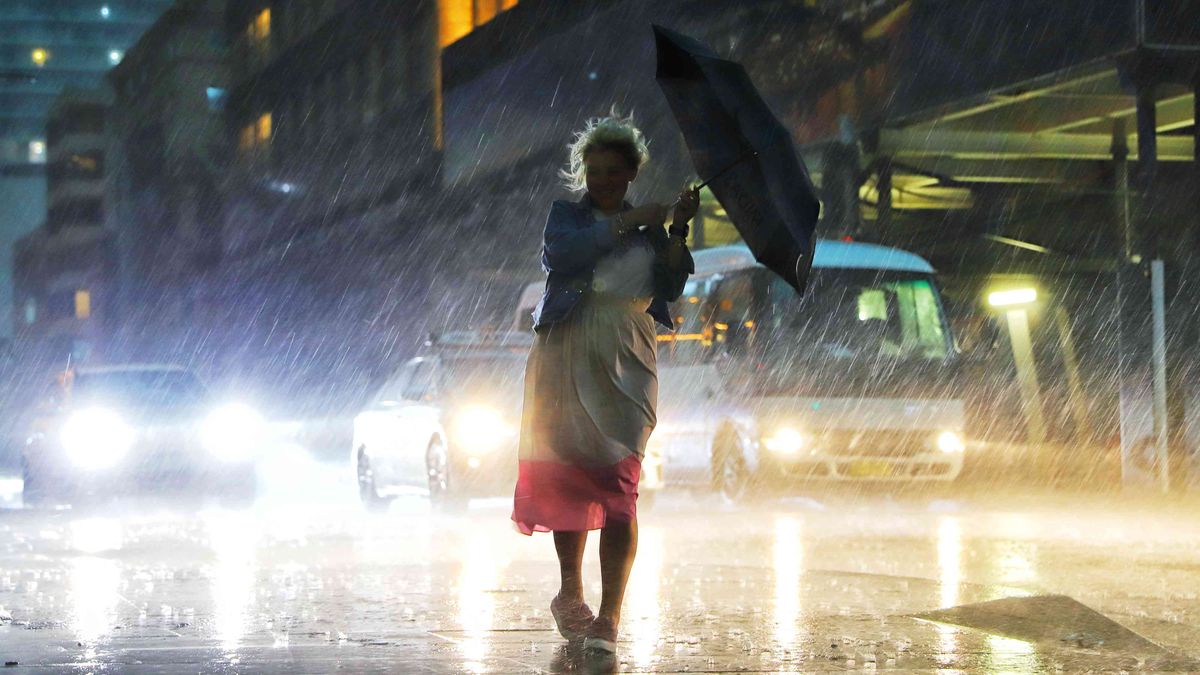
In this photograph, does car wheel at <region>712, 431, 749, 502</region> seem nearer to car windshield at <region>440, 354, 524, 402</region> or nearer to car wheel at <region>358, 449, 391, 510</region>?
car windshield at <region>440, 354, 524, 402</region>

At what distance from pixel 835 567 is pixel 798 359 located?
25.9 feet

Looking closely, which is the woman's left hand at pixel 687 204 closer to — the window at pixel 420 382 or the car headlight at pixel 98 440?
the window at pixel 420 382

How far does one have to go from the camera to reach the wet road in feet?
21.1

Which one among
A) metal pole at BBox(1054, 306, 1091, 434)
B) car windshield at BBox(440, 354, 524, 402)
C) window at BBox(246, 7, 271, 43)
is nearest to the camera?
car windshield at BBox(440, 354, 524, 402)

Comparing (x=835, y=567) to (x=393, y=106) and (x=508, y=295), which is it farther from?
(x=393, y=106)

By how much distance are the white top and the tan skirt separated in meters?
0.03

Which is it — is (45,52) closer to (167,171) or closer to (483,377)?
(167,171)

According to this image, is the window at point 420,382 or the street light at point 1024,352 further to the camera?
the street light at point 1024,352

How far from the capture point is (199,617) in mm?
7770

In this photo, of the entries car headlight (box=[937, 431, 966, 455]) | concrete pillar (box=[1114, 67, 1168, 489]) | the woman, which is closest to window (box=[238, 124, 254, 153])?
concrete pillar (box=[1114, 67, 1168, 489])

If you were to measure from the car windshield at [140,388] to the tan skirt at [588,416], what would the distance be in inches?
553

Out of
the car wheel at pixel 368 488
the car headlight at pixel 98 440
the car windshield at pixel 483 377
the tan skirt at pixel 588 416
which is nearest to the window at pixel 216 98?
the car headlight at pixel 98 440

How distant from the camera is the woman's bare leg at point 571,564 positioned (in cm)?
664

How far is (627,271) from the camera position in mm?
6508
